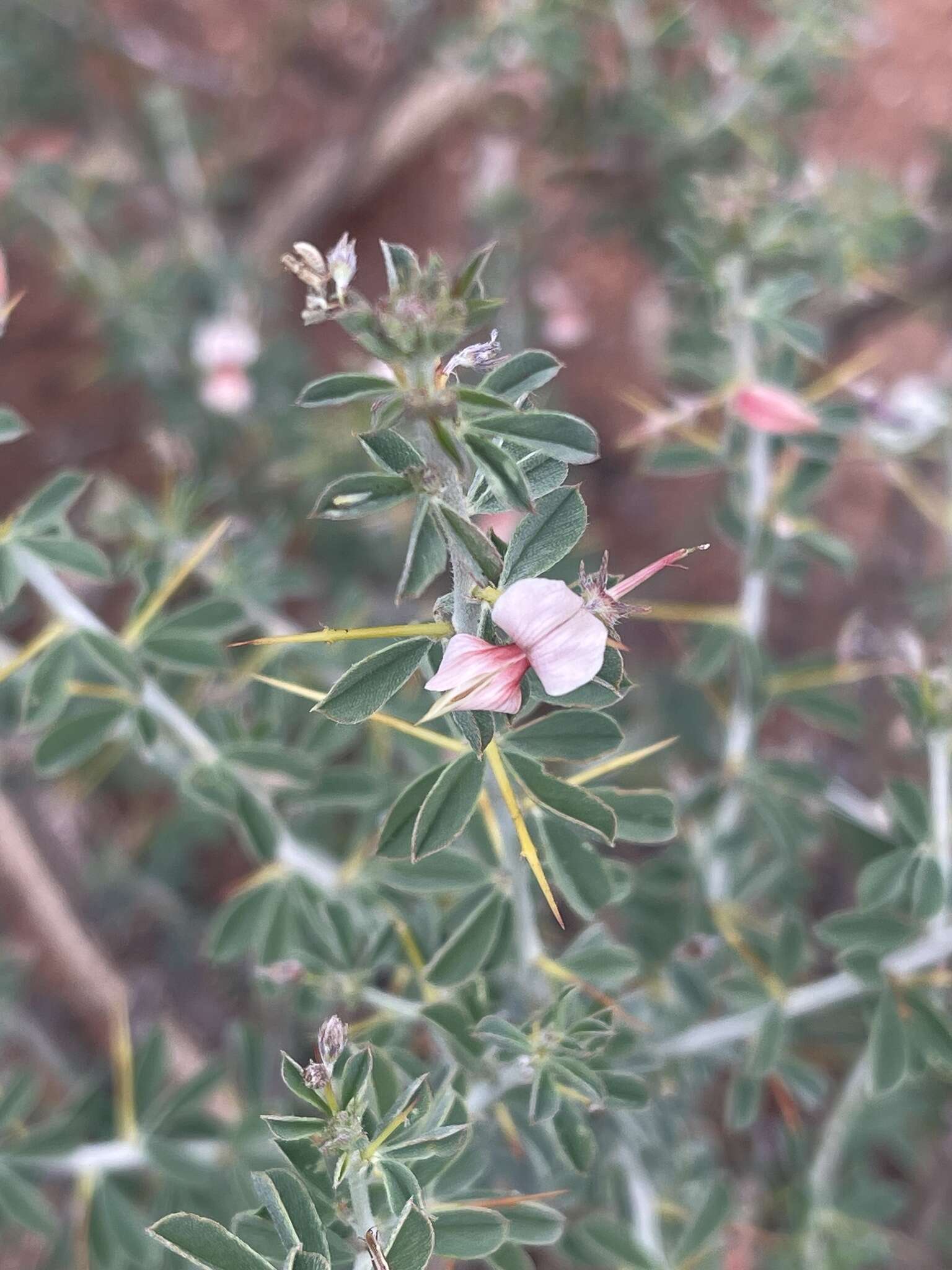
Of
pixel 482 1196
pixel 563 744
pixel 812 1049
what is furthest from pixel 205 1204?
pixel 812 1049

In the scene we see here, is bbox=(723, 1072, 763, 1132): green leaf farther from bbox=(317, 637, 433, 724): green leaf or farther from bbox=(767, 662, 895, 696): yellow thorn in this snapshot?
bbox=(317, 637, 433, 724): green leaf

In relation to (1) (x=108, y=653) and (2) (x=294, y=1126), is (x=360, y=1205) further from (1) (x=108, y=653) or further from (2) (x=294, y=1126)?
(1) (x=108, y=653)

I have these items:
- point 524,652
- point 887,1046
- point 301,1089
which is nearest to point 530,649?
point 524,652

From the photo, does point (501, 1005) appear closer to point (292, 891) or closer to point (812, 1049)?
point (292, 891)

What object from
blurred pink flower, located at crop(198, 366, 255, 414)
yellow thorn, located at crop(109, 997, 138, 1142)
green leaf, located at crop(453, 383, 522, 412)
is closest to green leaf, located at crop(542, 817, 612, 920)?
green leaf, located at crop(453, 383, 522, 412)

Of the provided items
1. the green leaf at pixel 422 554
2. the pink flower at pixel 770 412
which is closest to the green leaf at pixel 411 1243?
the green leaf at pixel 422 554

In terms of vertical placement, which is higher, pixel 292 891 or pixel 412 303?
pixel 412 303
